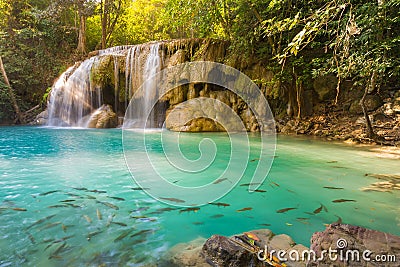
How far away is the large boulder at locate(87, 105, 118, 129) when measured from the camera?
1076cm

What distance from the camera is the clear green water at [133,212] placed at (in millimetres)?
1624

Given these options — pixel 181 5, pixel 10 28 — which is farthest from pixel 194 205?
pixel 10 28

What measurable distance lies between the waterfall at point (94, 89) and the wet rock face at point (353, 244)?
10652 millimetres

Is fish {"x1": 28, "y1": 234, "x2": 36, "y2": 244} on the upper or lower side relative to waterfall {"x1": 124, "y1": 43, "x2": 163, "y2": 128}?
lower

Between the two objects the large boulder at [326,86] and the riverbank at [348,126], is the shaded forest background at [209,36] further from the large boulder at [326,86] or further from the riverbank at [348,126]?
the riverbank at [348,126]

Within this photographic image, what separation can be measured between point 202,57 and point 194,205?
30.1 ft

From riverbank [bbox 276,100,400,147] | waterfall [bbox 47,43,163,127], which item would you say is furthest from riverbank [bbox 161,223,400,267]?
waterfall [bbox 47,43,163,127]

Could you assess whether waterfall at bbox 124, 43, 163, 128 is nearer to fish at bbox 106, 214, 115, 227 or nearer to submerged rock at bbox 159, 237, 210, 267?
fish at bbox 106, 214, 115, 227

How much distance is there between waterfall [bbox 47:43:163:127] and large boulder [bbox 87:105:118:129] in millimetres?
492

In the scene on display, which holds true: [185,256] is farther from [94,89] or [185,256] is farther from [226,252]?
[94,89]

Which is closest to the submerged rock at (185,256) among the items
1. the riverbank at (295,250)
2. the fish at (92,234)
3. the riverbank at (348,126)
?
the riverbank at (295,250)

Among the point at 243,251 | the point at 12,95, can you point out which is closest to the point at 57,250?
the point at 243,251

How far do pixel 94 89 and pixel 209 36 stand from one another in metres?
7.84

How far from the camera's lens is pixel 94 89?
11.8 meters
